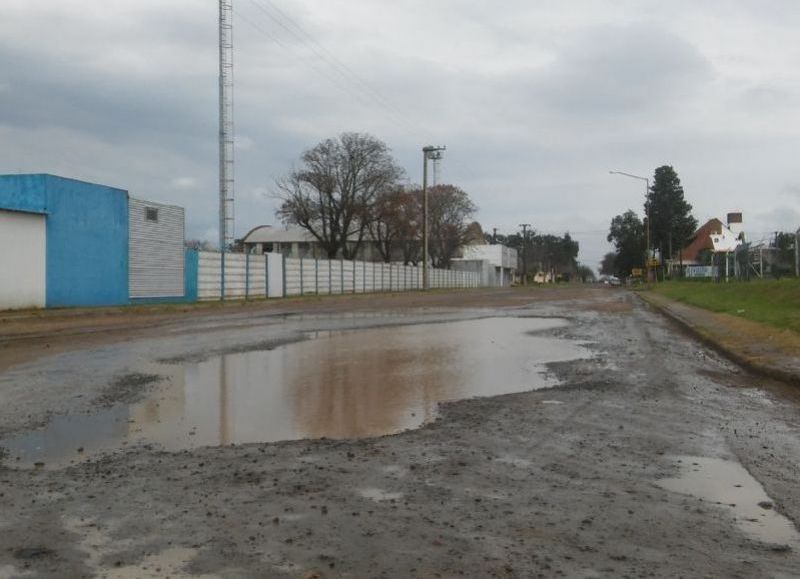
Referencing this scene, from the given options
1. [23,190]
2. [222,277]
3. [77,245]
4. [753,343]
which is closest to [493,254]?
[222,277]

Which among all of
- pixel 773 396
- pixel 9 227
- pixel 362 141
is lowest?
pixel 773 396

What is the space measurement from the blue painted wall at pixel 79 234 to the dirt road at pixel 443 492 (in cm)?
2038

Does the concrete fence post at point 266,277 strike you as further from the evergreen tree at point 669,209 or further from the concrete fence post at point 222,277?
the evergreen tree at point 669,209

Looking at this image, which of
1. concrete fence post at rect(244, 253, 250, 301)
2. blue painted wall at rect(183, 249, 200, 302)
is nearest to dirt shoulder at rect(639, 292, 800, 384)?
blue painted wall at rect(183, 249, 200, 302)

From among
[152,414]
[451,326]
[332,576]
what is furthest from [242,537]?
[451,326]

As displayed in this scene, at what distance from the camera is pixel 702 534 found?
4.20 meters

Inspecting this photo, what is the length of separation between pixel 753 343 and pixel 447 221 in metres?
76.6

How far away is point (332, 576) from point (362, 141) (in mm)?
66407

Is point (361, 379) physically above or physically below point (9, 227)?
below

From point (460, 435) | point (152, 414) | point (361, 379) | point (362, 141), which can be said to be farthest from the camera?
point (362, 141)

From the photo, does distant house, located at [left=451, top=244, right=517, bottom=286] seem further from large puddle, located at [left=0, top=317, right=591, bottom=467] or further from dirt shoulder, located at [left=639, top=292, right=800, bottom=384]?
large puddle, located at [left=0, top=317, right=591, bottom=467]

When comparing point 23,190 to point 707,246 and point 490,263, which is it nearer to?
point 707,246

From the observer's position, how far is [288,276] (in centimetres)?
4647

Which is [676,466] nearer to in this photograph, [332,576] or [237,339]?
[332,576]
